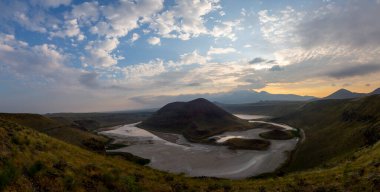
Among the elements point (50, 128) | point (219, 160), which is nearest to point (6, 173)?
point (219, 160)

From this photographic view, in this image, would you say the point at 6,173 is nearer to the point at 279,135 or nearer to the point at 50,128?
the point at 50,128

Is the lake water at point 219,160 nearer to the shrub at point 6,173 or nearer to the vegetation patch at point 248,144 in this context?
the vegetation patch at point 248,144

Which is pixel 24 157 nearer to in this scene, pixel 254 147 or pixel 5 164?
pixel 5 164

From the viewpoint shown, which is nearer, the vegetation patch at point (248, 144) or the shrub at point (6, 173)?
the shrub at point (6, 173)

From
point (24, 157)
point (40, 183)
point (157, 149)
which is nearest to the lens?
point (40, 183)

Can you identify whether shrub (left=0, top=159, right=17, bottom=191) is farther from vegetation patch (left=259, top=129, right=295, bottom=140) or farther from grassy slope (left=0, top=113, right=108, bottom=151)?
vegetation patch (left=259, top=129, right=295, bottom=140)

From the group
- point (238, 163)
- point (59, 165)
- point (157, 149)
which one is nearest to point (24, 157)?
point (59, 165)

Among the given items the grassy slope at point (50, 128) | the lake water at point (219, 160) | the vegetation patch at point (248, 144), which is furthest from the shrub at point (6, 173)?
the vegetation patch at point (248, 144)

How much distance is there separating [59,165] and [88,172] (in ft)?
7.79

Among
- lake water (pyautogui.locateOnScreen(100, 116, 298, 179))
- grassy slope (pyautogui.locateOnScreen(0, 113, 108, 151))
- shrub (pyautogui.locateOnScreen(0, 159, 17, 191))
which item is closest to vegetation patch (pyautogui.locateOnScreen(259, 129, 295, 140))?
lake water (pyautogui.locateOnScreen(100, 116, 298, 179))

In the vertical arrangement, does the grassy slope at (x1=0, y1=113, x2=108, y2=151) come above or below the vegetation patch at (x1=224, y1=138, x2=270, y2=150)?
above

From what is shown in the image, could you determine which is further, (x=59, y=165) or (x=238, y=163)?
(x=238, y=163)

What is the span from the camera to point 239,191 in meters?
23.2

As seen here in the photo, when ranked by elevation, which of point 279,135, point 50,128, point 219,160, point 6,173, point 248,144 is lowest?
point 219,160
